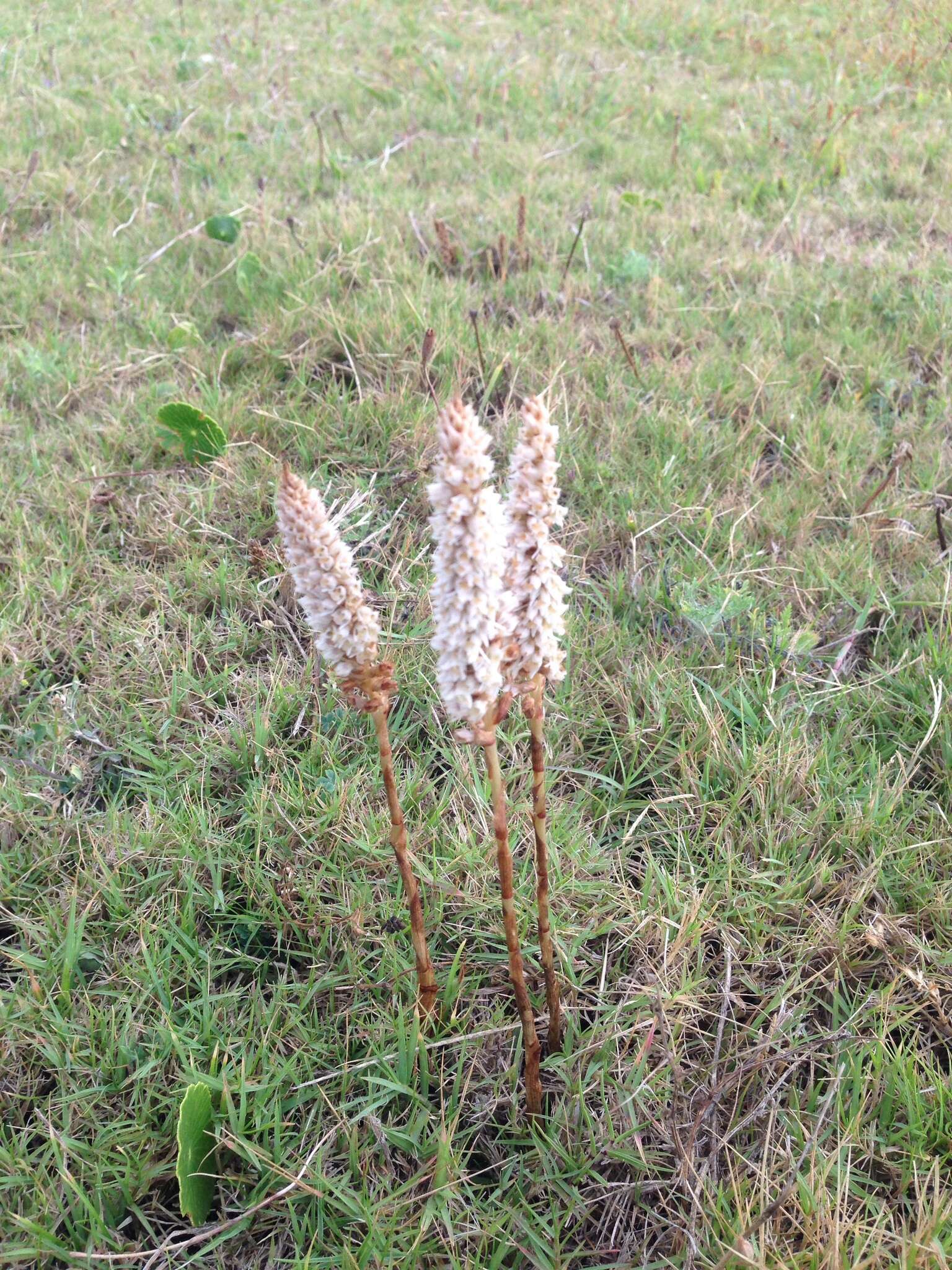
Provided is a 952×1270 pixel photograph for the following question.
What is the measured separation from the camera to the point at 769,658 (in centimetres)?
244

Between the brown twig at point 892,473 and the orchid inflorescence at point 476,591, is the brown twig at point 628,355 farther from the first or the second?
the orchid inflorescence at point 476,591

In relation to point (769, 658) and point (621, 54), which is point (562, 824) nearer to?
point (769, 658)

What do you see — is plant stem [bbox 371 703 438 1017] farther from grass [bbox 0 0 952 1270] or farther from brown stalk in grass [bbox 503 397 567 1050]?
brown stalk in grass [bbox 503 397 567 1050]

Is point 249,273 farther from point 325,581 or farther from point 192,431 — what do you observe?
point 325,581

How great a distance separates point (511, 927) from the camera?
56.4 inches

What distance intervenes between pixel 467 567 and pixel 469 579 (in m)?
0.02

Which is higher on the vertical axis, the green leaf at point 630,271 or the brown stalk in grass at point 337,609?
the brown stalk in grass at point 337,609

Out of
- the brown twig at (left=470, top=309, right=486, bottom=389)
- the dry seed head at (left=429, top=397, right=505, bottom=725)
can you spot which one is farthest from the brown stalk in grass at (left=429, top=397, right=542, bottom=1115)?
the brown twig at (left=470, top=309, right=486, bottom=389)

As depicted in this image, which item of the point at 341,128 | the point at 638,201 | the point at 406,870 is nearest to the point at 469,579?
the point at 406,870

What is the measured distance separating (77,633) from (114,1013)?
1.16 meters

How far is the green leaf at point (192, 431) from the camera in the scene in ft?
9.80

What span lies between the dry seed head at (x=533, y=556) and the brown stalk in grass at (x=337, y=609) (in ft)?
0.70

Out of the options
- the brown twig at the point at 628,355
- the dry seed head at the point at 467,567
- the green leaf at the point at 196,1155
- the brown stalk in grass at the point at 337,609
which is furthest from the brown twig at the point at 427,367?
the green leaf at the point at 196,1155

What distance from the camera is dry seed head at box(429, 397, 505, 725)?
43.8 inches
